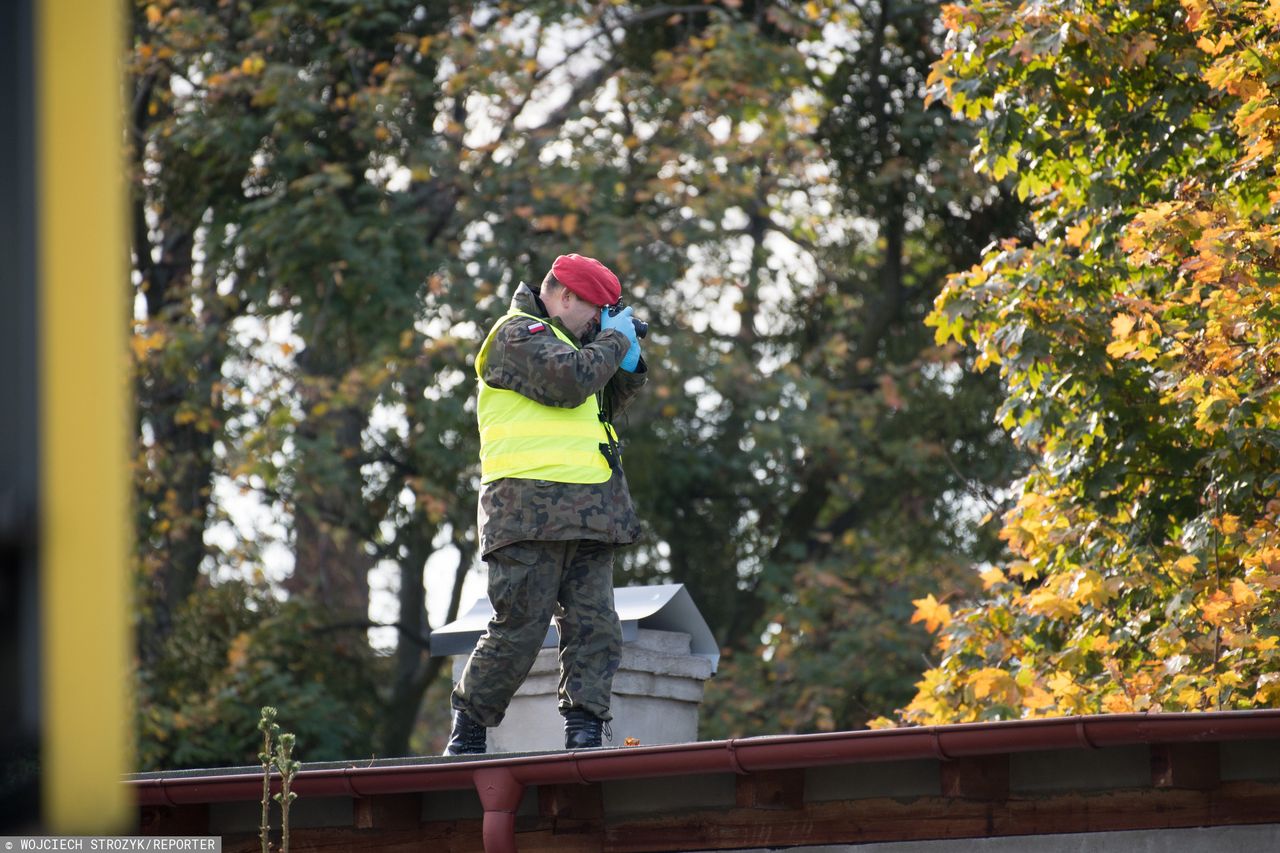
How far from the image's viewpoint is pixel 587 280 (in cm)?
545

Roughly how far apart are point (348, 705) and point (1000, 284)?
9135mm

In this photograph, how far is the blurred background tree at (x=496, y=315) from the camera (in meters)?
14.0

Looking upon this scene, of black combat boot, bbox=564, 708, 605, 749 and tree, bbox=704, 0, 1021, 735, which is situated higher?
tree, bbox=704, 0, 1021, 735

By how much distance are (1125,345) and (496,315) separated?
722 centimetres

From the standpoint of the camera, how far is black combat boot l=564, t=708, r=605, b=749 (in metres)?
5.39

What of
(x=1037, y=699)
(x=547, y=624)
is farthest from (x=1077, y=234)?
(x=547, y=624)

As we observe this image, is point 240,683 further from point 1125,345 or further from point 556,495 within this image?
point 556,495

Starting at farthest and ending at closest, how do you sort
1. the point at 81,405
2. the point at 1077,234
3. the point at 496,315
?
the point at 496,315
the point at 1077,234
the point at 81,405

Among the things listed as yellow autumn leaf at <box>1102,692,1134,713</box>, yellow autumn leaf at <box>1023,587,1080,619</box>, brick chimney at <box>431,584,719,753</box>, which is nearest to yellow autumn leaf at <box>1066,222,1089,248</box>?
yellow autumn leaf at <box>1023,587,1080,619</box>

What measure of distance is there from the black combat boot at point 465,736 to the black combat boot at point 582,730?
0.35 metres

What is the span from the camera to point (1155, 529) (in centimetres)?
827

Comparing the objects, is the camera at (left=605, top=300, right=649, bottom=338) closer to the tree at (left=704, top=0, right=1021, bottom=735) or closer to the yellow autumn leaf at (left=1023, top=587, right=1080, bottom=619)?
the yellow autumn leaf at (left=1023, top=587, right=1080, bottom=619)

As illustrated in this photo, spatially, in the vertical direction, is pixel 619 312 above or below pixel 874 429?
below

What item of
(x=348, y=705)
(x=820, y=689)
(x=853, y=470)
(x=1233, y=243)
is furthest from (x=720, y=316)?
(x=1233, y=243)
